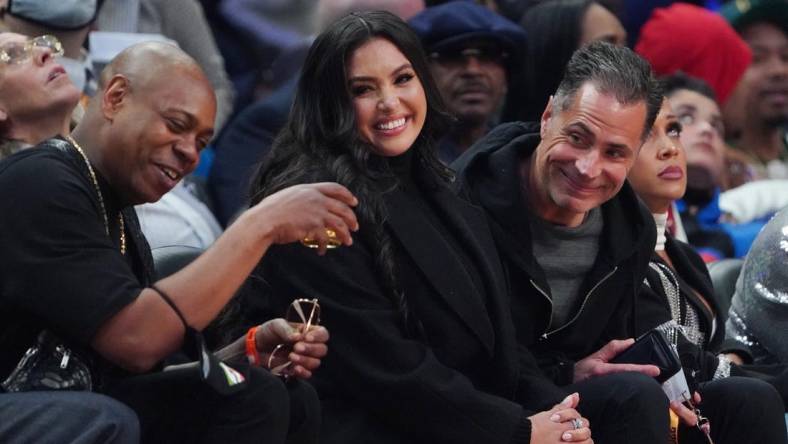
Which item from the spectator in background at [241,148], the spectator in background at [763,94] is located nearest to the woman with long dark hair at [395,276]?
the spectator in background at [241,148]

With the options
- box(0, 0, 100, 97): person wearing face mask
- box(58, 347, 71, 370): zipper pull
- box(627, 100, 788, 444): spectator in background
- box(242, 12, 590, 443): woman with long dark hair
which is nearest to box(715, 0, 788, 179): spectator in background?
box(627, 100, 788, 444): spectator in background

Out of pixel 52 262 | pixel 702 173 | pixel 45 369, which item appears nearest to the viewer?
pixel 52 262

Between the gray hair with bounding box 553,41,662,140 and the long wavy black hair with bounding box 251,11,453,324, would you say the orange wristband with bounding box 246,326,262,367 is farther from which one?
the gray hair with bounding box 553,41,662,140

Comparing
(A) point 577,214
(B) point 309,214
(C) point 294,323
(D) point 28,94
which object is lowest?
(A) point 577,214

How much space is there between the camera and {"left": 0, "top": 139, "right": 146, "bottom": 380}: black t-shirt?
128 inches

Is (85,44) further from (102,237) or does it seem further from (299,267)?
(102,237)

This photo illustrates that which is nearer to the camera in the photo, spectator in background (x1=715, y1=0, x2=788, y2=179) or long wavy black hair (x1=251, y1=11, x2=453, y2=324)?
long wavy black hair (x1=251, y1=11, x2=453, y2=324)

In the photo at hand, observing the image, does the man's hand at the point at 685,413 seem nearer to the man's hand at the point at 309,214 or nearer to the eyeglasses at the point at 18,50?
the man's hand at the point at 309,214

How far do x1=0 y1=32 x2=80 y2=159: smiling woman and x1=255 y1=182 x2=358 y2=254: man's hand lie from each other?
104 cm

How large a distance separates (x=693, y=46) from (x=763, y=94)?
778mm

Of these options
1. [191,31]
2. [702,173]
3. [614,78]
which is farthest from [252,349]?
[702,173]

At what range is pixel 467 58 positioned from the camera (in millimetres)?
6398

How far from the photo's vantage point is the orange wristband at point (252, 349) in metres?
3.69

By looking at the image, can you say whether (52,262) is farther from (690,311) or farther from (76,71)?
(76,71)
